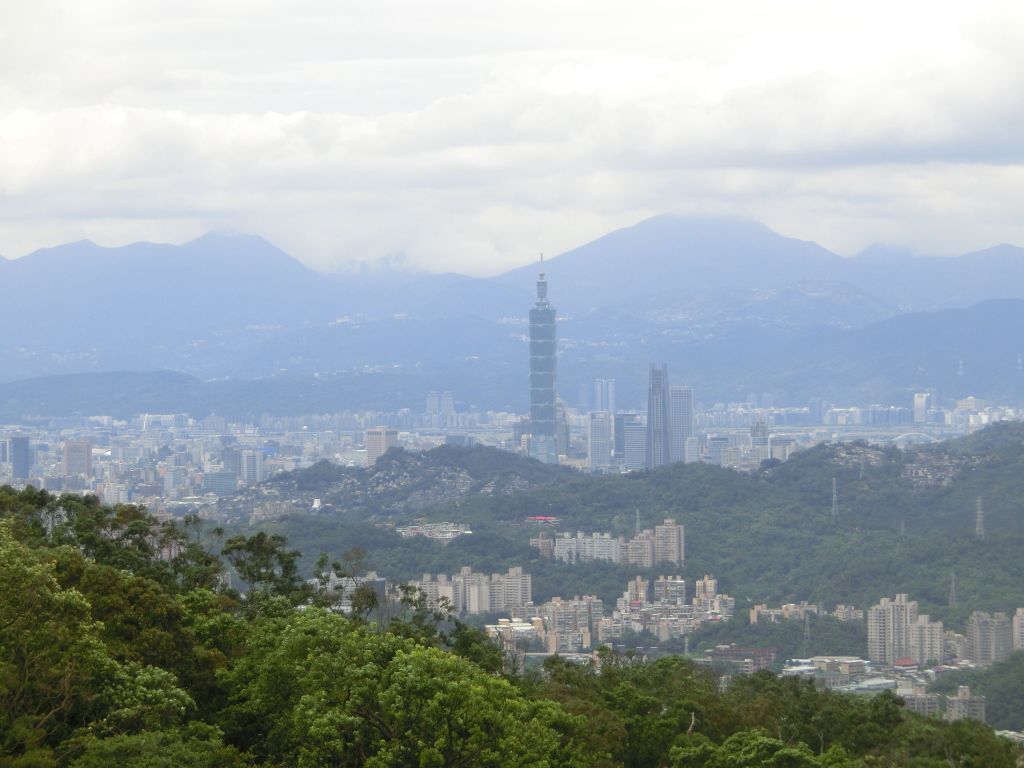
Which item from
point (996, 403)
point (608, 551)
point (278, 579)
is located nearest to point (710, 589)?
point (608, 551)

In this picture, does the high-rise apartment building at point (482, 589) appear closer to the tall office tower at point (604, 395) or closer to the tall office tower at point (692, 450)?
the tall office tower at point (692, 450)

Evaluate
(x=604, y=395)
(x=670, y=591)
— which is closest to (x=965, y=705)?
(x=670, y=591)

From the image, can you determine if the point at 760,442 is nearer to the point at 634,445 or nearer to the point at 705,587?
the point at 634,445

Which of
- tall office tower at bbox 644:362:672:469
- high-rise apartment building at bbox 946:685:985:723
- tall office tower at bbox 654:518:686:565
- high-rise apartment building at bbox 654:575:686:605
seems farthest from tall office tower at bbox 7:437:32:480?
high-rise apartment building at bbox 946:685:985:723

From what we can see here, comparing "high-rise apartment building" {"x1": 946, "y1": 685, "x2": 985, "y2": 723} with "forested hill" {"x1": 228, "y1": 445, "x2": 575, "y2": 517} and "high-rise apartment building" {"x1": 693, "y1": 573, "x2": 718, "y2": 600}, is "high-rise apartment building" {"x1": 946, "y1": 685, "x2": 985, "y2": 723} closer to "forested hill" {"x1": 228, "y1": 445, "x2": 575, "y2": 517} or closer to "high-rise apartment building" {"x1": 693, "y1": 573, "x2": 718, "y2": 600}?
"high-rise apartment building" {"x1": 693, "y1": 573, "x2": 718, "y2": 600}

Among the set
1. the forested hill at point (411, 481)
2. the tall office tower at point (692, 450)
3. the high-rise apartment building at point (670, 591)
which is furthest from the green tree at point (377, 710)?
the tall office tower at point (692, 450)
